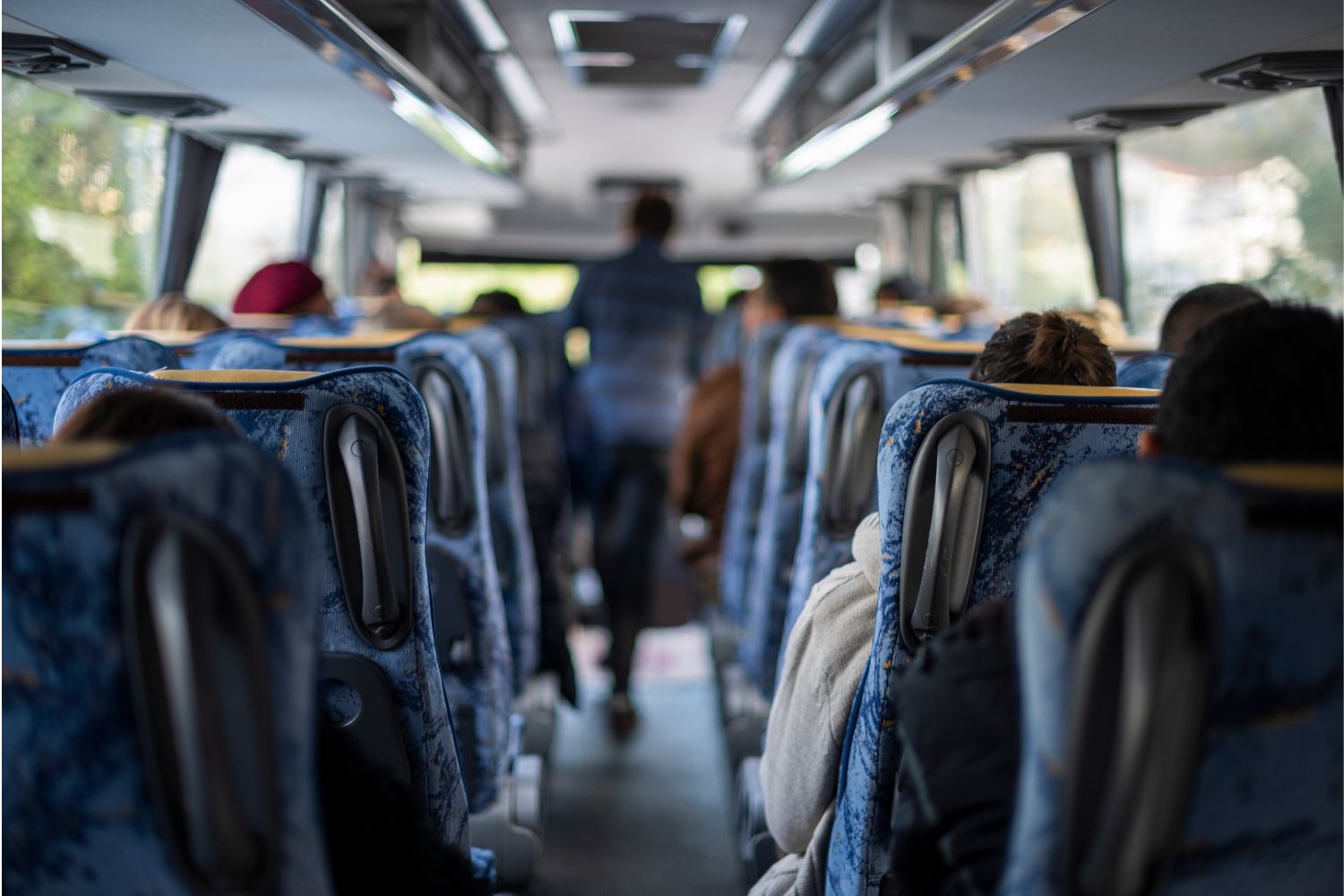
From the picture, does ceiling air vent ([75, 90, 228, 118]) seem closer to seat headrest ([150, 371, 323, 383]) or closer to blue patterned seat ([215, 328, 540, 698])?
blue patterned seat ([215, 328, 540, 698])

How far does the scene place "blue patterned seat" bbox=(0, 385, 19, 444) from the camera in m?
2.48

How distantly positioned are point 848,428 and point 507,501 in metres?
1.32

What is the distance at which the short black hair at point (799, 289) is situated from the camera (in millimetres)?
4895

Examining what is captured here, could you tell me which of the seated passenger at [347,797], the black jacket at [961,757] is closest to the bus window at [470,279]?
the seated passenger at [347,797]

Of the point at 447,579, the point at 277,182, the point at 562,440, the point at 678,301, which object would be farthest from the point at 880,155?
the point at 447,579

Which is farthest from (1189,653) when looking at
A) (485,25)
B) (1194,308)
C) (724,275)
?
(724,275)

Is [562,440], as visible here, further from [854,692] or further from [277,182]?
[854,692]

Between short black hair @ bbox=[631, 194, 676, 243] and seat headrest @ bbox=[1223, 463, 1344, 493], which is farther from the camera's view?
short black hair @ bbox=[631, 194, 676, 243]

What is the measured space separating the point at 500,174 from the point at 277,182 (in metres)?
1.55

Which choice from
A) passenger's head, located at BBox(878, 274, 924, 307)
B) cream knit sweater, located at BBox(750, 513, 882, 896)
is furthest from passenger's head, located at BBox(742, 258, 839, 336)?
cream knit sweater, located at BBox(750, 513, 882, 896)

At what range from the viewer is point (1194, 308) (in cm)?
287

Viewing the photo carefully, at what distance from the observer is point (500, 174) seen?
8008mm

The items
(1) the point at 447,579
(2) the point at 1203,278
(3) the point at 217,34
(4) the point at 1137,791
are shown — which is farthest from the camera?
(2) the point at 1203,278

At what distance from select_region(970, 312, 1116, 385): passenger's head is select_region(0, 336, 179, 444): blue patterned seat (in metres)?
1.88
